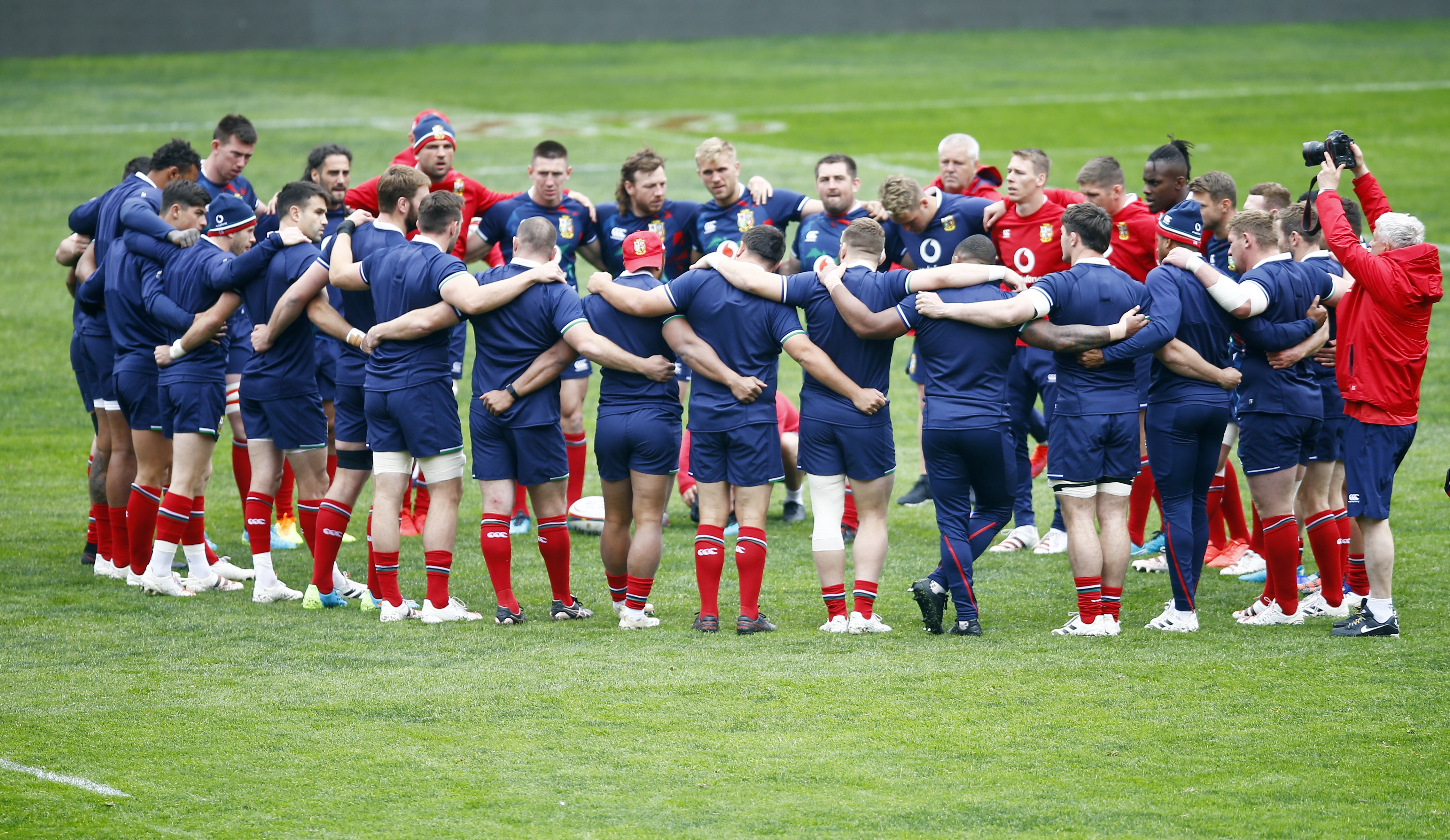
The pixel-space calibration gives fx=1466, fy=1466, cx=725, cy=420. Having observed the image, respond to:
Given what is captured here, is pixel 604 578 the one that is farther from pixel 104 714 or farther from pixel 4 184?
pixel 4 184

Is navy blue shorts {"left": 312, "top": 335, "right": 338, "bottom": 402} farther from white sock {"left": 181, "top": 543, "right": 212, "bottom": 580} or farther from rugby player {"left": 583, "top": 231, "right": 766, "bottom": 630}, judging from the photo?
rugby player {"left": 583, "top": 231, "right": 766, "bottom": 630}

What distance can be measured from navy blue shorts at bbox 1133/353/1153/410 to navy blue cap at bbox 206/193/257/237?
5.03 meters

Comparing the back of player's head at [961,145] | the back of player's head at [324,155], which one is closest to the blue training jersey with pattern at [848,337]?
the back of player's head at [961,145]

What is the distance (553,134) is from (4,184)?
1024 cm

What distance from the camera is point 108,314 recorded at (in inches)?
341

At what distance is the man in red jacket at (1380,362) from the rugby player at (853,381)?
1.71m

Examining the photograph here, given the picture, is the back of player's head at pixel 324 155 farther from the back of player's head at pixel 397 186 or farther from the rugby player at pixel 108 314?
the back of player's head at pixel 397 186

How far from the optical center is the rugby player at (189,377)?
8.23m

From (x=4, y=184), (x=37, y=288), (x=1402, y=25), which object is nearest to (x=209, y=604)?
(x=37, y=288)

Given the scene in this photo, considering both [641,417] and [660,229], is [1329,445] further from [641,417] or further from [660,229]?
[660,229]

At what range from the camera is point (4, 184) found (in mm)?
24047

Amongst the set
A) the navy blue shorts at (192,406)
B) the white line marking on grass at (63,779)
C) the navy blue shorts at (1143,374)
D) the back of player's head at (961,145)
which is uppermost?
the back of player's head at (961,145)

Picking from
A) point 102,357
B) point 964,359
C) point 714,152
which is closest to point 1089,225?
point 964,359

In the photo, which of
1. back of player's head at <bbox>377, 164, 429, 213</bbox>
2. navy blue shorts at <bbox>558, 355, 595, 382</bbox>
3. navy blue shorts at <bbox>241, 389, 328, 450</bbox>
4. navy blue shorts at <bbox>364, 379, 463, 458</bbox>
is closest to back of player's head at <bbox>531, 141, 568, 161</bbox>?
navy blue shorts at <bbox>558, 355, 595, 382</bbox>
